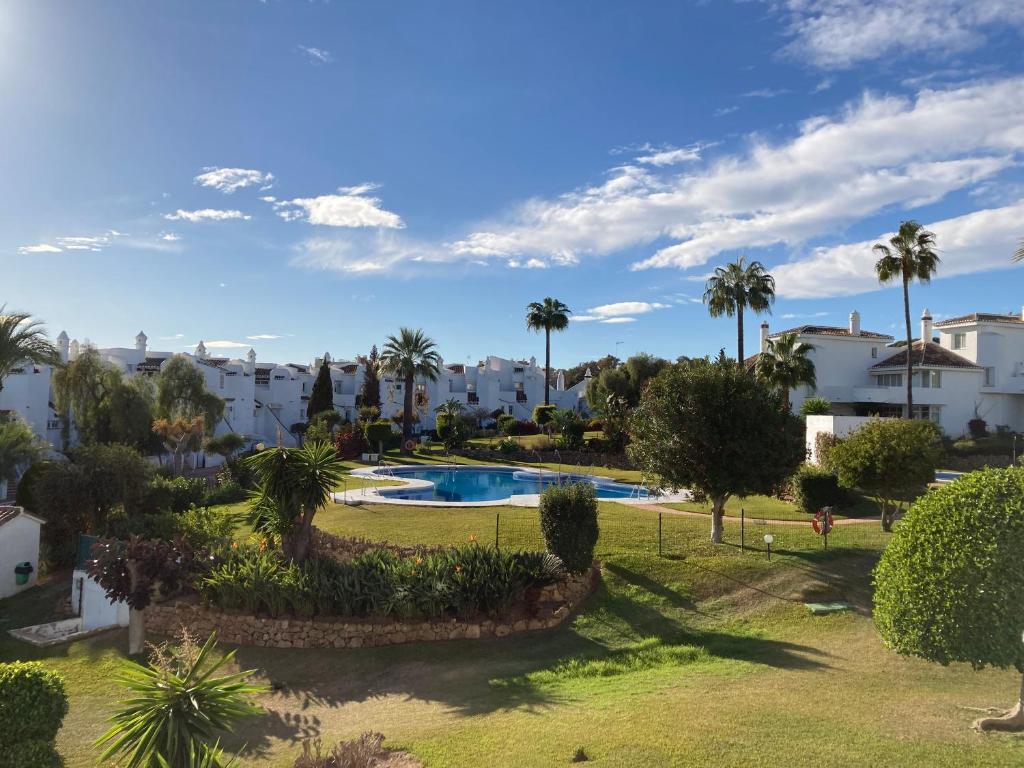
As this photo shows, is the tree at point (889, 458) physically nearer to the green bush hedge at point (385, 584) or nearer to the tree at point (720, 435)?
the tree at point (720, 435)

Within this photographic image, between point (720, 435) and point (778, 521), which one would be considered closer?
point (720, 435)

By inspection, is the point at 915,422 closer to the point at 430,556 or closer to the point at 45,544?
the point at 430,556

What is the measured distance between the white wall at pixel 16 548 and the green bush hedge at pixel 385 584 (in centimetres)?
799

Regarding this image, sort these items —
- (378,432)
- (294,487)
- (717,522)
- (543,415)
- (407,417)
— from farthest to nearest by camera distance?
1. (543,415)
2. (407,417)
3. (378,432)
4. (717,522)
5. (294,487)

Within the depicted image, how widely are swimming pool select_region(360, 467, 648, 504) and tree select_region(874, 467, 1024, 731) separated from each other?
20224 mm

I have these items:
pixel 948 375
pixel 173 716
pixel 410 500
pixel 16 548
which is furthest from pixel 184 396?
pixel 948 375

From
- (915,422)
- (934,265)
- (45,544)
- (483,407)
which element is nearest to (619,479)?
(915,422)

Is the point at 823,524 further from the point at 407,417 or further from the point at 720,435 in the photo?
the point at 407,417

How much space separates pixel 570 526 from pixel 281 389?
50367 millimetres

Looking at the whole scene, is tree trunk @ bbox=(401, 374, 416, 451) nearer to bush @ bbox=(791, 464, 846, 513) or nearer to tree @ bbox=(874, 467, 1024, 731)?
bush @ bbox=(791, 464, 846, 513)

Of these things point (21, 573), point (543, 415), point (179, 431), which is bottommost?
point (21, 573)

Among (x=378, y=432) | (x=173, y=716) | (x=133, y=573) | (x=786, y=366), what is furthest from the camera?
(x=378, y=432)

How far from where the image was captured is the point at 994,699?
9.02 m

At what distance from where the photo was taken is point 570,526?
1575 cm
